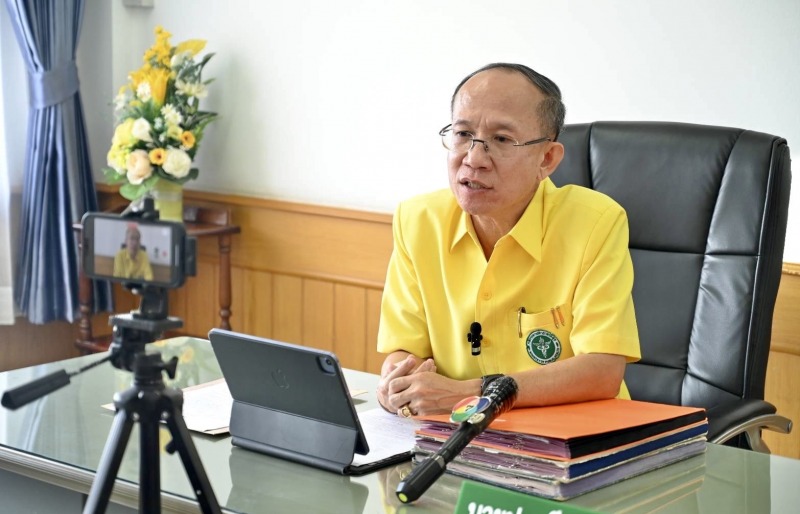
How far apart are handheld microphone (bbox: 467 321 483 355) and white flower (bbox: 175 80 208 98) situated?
1989 millimetres

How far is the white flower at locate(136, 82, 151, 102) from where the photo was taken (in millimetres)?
3453

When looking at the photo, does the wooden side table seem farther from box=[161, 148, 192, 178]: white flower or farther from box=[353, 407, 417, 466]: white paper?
box=[353, 407, 417, 466]: white paper

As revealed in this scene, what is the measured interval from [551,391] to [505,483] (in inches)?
11.4

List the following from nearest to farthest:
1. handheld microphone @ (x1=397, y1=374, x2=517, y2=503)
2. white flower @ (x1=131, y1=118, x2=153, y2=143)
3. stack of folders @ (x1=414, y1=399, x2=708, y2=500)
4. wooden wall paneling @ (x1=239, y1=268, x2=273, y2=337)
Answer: handheld microphone @ (x1=397, y1=374, x2=517, y2=503), stack of folders @ (x1=414, y1=399, x2=708, y2=500), white flower @ (x1=131, y1=118, x2=153, y2=143), wooden wall paneling @ (x1=239, y1=268, x2=273, y2=337)

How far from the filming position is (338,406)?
4.49ft

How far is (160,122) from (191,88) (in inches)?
6.5

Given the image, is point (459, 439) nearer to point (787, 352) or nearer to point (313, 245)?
point (787, 352)

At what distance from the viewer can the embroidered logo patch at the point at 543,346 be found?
1.76 metres

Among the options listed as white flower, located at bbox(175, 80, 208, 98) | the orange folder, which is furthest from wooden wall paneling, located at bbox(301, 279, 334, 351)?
the orange folder

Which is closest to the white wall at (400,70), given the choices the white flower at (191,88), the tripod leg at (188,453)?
the white flower at (191,88)

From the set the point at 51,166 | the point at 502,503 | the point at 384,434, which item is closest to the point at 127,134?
the point at 51,166

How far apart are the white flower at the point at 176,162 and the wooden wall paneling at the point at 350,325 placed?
625 mm

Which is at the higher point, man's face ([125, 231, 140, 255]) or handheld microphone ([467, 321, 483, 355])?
man's face ([125, 231, 140, 255])

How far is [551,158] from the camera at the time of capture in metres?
1.83
